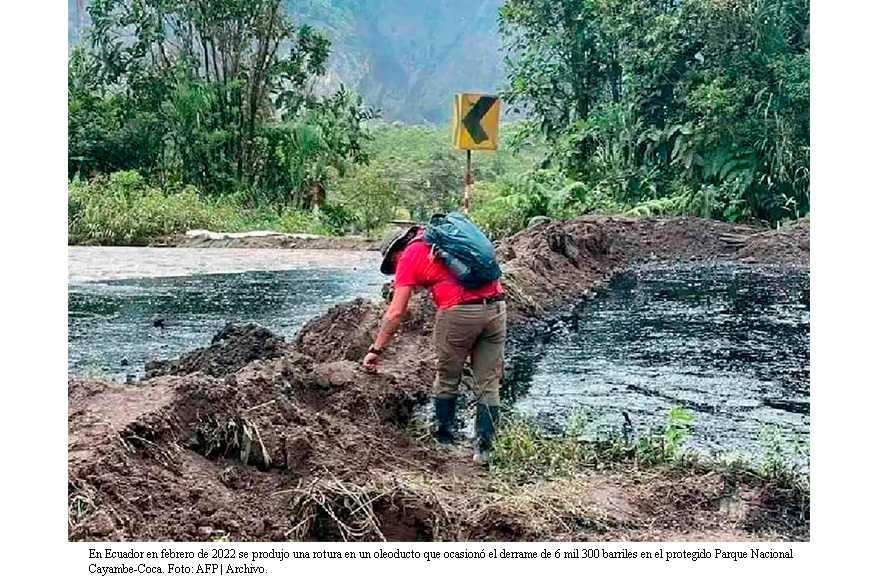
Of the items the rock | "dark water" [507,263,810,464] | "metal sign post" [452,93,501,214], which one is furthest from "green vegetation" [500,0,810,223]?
the rock

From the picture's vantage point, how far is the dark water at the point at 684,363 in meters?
5.98

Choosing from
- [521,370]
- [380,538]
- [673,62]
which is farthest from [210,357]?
[673,62]

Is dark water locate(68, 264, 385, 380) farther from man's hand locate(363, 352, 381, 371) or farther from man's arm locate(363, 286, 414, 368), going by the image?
man's arm locate(363, 286, 414, 368)

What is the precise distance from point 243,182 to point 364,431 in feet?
50.7

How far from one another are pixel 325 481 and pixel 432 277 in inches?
46.3

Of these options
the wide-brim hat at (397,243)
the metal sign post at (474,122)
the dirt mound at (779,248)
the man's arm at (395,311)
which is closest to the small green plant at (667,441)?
the man's arm at (395,311)

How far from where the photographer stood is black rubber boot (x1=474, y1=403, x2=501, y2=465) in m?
5.21

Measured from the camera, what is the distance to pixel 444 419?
5434 millimetres

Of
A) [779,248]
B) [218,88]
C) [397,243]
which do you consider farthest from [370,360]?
[218,88]

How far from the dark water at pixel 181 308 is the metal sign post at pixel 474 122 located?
1909 millimetres

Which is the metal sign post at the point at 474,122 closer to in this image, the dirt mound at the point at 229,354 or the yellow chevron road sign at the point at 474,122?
the yellow chevron road sign at the point at 474,122

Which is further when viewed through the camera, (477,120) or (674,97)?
(674,97)

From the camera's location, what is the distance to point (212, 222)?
17.3m

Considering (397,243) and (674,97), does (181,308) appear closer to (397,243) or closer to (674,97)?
(397,243)
